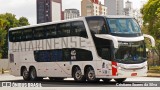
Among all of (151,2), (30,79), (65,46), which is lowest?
(30,79)

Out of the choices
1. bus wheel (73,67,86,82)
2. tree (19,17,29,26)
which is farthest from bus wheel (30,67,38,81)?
tree (19,17,29,26)

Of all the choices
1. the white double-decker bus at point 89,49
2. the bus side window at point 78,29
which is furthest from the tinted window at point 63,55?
the bus side window at point 78,29

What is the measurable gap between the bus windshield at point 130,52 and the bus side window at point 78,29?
2.61 meters

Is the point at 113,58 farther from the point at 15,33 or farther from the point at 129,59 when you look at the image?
the point at 15,33

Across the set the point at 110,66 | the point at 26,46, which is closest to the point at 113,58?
the point at 110,66

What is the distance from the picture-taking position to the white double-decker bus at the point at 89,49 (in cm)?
2520

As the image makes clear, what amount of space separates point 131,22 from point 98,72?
3514 millimetres

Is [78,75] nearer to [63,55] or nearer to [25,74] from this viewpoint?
[63,55]

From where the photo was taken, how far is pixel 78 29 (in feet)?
90.3

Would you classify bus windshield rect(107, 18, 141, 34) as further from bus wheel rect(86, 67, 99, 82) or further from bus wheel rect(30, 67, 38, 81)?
bus wheel rect(30, 67, 38, 81)

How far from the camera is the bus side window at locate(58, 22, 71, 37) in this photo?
28.5 metres

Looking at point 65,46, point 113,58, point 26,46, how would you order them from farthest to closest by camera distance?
point 26,46, point 65,46, point 113,58

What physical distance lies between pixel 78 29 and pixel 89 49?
5.44 feet

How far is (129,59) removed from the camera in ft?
83.1
